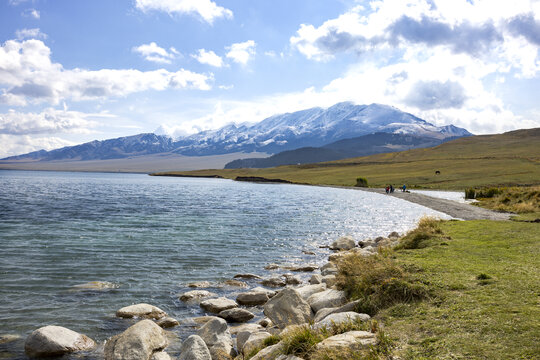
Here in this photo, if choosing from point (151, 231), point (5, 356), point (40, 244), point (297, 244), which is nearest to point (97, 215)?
point (151, 231)

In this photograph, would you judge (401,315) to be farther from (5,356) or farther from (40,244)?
(40,244)

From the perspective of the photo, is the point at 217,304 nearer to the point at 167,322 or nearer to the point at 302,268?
the point at 167,322

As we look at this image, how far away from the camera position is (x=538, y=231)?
21.7 metres

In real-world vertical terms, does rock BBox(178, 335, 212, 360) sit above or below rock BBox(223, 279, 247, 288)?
above

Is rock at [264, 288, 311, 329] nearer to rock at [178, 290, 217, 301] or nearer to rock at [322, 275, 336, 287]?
rock at [322, 275, 336, 287]

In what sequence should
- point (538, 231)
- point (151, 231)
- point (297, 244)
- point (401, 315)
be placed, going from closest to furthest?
point (401, 315)
point (538, 231)
point (297, 244)
point (151, 231)

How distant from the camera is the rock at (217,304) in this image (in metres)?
15.4

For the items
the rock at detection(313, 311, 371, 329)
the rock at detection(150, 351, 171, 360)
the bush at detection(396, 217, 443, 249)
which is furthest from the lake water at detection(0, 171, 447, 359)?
the bush at detection(396, 217, 443, 249)

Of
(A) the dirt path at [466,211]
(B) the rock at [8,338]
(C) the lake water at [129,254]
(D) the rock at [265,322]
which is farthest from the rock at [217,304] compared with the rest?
(A) the dirt path at [466,211]

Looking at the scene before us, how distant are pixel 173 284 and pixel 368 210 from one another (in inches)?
1643

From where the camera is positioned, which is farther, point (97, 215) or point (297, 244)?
point (97, 215)

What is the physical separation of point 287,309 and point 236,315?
3005mm

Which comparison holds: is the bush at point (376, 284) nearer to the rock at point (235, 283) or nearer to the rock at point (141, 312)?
the rock at point (235, 283)

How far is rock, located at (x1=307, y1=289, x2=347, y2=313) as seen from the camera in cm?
1283
